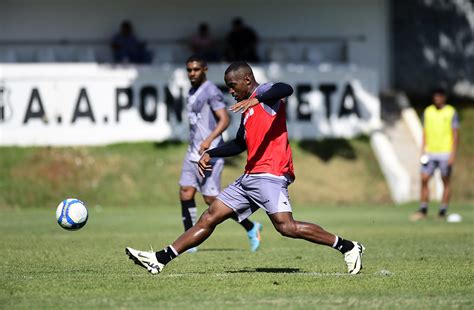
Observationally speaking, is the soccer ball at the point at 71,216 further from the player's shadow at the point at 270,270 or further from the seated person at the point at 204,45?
the seated person at the point at 204,45

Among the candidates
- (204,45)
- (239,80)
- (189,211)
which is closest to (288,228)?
(239,80)

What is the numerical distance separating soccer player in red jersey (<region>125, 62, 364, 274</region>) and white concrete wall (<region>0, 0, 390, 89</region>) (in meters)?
23.6

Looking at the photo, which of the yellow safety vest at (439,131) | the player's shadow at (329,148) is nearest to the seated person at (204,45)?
the player's shadow at (329,148)

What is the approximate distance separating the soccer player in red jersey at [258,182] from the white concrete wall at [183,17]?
23.6m

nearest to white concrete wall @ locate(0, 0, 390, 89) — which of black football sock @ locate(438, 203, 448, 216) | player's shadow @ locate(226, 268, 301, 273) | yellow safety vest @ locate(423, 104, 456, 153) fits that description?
yellow safety vest @ locate(423, 104, 456, 153)

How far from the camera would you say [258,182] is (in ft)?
36.5

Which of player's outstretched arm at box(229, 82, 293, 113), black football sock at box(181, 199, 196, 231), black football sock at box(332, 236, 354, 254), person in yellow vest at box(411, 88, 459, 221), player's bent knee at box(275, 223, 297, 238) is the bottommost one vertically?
person in yellow vest at box(411, 88, 459, 221)

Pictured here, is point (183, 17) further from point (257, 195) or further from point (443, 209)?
point (257, 195)

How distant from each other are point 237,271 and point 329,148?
19085 millimetres

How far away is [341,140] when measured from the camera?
31.3m

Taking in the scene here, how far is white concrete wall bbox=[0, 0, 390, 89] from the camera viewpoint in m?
34.4

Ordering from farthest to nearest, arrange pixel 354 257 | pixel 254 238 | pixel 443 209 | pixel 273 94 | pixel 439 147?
pixel 443 209, pixel 439 147, pixel 254 238, pixel 354 257, pixel 273 94

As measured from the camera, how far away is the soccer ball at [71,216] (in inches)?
471

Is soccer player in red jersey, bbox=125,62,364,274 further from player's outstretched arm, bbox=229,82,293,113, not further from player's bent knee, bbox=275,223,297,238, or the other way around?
player's outstretched arm, bbox=229,82,293,113
